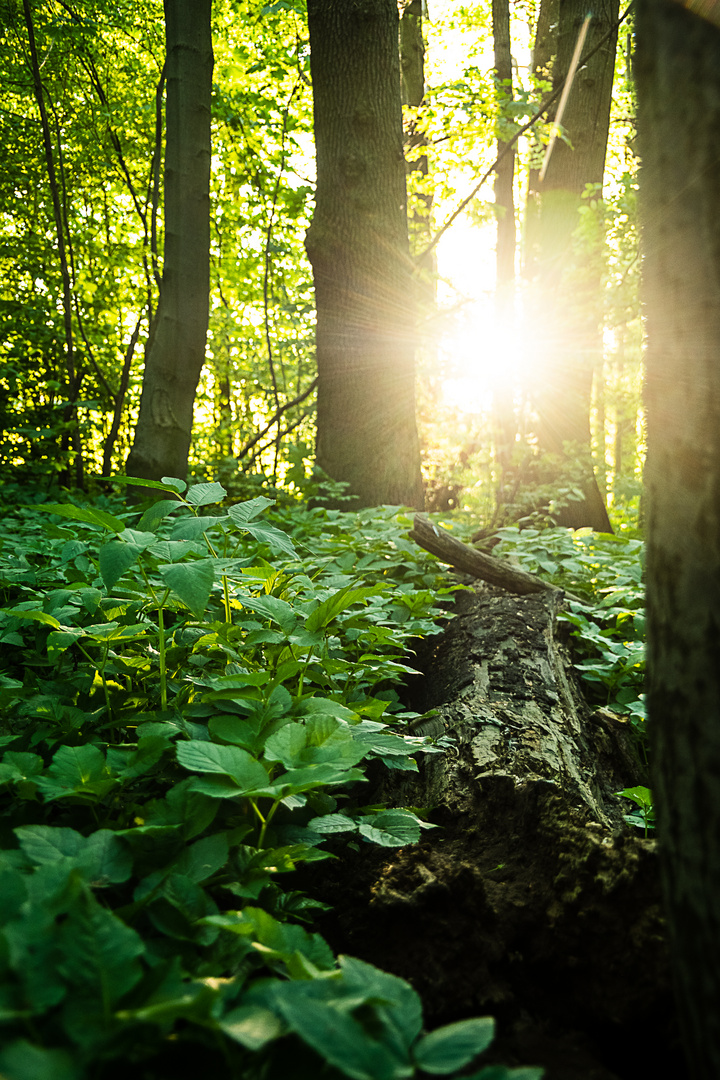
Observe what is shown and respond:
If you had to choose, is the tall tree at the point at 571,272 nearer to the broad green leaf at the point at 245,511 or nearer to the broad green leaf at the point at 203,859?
the broad green leaf at the point at 245,511

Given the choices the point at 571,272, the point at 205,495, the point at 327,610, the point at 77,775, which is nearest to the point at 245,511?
the point at 205,495

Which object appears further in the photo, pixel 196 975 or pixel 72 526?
pixel 72 526

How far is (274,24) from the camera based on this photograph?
8.42 meters

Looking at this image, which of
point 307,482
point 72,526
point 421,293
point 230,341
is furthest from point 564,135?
point 72,526

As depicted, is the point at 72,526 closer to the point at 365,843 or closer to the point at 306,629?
the point at 306,629

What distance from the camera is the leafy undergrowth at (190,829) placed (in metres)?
0.66

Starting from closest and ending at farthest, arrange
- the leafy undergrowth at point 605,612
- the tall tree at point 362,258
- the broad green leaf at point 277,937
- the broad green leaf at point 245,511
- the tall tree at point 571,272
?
1. the broad green leaf at point 277,937
2. the broad green leaf at point 245,511
3. the leafy undergrowth at point 605,612
4. the tall tree at point 362,258
5. the tall tree at point 571,272

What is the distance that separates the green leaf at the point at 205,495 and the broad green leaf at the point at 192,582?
28 cm

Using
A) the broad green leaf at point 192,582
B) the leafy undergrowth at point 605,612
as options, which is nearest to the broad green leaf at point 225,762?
the broad green leaf at point 192,582

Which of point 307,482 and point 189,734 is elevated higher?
point 307,482

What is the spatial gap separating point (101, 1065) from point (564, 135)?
958cm

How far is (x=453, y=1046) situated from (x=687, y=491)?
617mm

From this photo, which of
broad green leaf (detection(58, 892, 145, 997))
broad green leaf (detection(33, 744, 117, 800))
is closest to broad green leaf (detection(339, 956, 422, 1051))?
broad green leaf (detection(58, 892, 145, 997))

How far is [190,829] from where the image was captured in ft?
3.47
